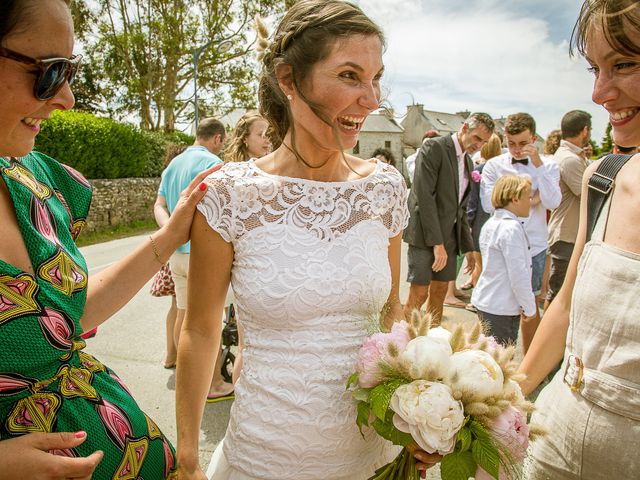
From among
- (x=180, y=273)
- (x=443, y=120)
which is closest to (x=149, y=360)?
(x=180, y=273)

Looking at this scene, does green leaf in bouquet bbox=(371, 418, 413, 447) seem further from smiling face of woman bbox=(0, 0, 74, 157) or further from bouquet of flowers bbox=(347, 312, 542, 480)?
smiling face of woman bbox=(0, 0, 74, 157)

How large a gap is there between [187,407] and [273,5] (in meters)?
26.2

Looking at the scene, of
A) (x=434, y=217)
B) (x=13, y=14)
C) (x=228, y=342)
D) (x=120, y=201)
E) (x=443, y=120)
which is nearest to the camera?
(x=13, y=14)

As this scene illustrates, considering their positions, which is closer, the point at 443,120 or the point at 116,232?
the point at 116,232

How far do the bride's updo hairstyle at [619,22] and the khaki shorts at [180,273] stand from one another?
347 cm

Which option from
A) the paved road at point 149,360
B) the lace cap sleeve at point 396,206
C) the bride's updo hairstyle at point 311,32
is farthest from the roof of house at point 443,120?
the bride's updo hairstyle at point 311,32

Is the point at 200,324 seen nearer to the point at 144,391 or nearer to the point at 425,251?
the point at 144,391

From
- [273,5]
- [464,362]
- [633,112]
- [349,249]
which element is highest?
[273,5]

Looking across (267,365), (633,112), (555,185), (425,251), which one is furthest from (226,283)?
(555,185)

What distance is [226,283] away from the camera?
5.64 feet

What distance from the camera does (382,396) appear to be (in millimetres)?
1311

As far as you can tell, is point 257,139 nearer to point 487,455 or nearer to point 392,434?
point 392,434

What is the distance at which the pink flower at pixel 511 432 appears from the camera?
121cm

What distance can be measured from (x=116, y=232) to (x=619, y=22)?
602 inches
